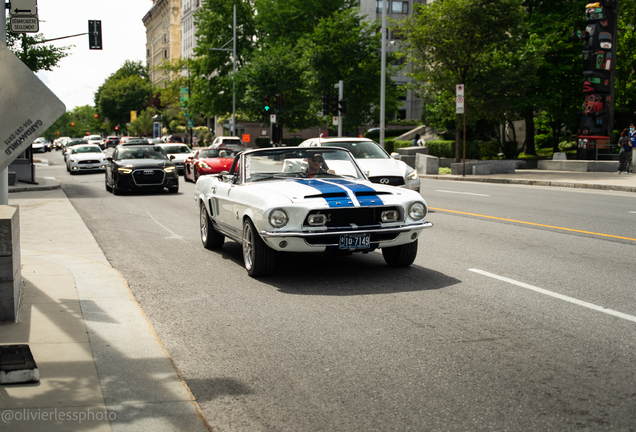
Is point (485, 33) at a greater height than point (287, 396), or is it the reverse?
point (485, 33)

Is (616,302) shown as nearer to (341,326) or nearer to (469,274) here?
(469,274)

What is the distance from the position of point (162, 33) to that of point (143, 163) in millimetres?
138075

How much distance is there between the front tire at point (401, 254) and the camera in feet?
26.5

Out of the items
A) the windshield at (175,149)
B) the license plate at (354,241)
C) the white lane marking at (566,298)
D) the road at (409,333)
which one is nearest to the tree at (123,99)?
the windshield at (175,149)

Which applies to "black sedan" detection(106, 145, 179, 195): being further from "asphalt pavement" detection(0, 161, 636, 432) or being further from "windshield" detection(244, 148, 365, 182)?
"windshield" detection(244, 148, 365, 182)

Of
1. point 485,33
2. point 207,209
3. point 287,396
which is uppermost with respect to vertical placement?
point 485,33

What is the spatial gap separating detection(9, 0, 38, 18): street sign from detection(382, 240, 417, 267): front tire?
243 inches

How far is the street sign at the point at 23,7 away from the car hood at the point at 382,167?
7035 millimetres

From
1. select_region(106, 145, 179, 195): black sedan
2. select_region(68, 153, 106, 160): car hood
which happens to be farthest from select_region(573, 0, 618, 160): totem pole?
select_region(68, 153, 106, 160): car hood

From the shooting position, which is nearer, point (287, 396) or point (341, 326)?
point (287, 396)

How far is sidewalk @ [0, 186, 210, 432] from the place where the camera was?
3740 mm

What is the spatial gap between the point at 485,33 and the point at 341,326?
28.4 metres

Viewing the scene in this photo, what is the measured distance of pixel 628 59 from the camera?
133 ft

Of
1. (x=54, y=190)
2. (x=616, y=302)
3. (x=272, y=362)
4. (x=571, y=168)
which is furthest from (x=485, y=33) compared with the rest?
(x=272, y=362)
